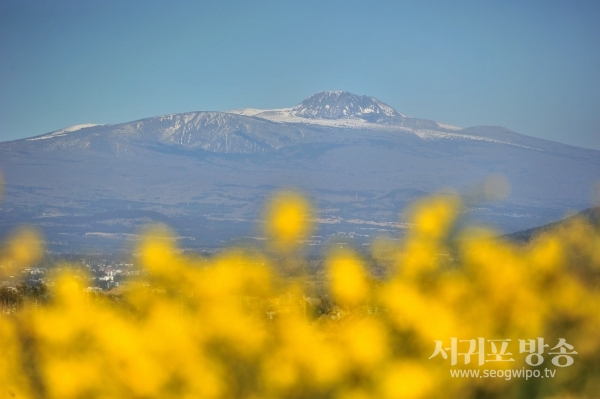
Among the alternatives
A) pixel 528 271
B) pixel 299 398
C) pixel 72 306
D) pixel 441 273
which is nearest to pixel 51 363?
pixel 72 306

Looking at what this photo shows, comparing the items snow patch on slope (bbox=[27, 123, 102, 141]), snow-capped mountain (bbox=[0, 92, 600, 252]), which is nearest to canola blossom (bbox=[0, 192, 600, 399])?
snow-capped mountain (bbox=[0, 92, 600, 252])

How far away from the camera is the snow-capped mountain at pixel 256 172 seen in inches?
3054

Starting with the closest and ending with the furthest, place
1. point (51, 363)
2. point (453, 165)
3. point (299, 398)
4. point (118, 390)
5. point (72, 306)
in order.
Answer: point (299, 398)
point (118, 390)
point (51, 363)
point (72, 306)
point (453, 165)

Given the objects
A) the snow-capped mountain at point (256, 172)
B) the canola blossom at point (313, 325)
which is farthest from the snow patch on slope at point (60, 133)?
the canola blossom at point (313, 325)

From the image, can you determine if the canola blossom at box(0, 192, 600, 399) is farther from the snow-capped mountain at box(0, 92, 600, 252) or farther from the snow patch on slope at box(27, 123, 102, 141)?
the snow patch on slope at box(27, 123, 102, 141)

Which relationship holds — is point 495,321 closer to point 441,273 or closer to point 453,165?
point 441,273

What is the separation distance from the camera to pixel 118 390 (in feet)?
30.0

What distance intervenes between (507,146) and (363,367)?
461ft

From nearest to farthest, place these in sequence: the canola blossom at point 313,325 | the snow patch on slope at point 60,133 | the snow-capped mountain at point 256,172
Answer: the canola blossom at point 313,325 < the snow-capped mountain at point 256,172 < the snow patch on slope at point 60,133

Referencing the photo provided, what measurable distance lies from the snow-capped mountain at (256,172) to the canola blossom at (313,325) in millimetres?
39472

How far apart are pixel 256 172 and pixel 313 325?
128 meters

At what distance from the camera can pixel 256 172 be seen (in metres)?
139

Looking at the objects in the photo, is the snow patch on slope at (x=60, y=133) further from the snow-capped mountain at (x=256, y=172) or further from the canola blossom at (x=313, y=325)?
the canola blossom at (x=313, y=325)

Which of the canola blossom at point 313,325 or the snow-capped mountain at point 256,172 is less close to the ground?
the canola blossom at point 313,325
